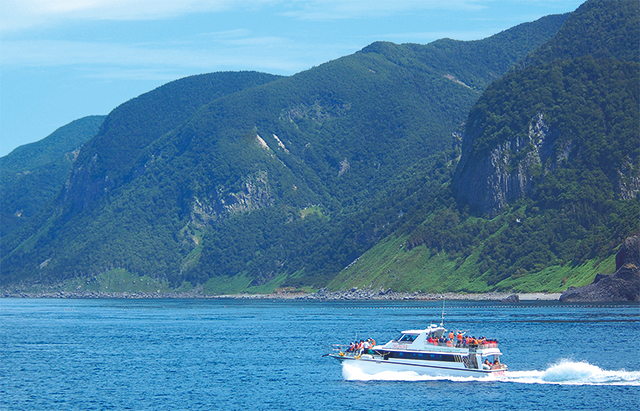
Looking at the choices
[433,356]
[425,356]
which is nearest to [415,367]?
[425,356]

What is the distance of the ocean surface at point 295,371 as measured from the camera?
8394cm

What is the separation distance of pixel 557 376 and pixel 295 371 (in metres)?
30.7

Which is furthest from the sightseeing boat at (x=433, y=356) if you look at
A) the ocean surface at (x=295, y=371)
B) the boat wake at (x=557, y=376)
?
the ocean surface at (x=295, y=371)

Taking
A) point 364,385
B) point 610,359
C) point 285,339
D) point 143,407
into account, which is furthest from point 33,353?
point 610,359

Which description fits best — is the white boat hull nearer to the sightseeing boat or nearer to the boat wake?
the sightseeing boat

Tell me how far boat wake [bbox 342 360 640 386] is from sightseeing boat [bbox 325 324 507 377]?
21.6 inches

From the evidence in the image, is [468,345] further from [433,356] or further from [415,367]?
[415,367]

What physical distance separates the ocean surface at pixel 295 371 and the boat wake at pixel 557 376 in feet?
0.37

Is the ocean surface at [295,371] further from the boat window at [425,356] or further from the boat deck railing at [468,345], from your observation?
the boat deck railing at [468,345]

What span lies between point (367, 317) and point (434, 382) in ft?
333

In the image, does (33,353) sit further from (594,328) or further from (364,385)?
(594,328)

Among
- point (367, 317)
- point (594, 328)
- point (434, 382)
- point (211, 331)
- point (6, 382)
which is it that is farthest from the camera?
point (367, 317)

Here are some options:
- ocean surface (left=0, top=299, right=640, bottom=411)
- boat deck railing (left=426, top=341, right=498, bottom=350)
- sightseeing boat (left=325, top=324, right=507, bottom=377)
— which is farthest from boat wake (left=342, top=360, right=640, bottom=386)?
boat deck railing (left=426, top=341, right=498, bottom=350)

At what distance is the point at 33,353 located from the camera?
425 feet
